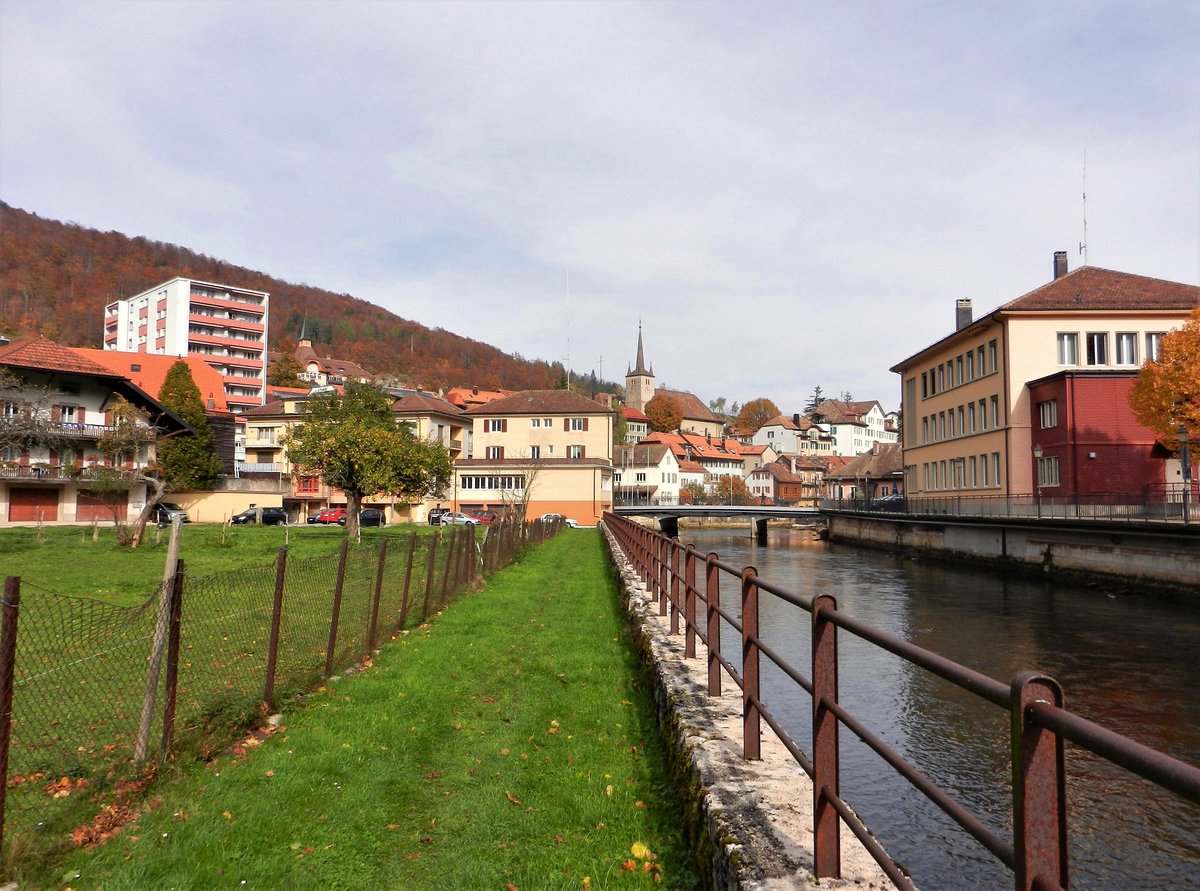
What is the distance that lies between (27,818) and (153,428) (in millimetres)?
39525

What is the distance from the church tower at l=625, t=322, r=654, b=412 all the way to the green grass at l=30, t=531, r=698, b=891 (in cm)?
16479

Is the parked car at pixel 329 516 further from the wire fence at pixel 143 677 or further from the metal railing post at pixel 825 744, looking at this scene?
the metal railing post at pixel 825 744

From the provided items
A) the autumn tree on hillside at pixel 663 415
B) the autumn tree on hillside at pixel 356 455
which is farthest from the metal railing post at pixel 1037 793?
the autumn tree on hillside at pixel 663 415

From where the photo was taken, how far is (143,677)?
6176mm

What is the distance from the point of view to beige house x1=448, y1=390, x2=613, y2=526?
7200cm

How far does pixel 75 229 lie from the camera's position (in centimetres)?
14250

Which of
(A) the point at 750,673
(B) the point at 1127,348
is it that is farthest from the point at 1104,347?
(A) the point at 750,673

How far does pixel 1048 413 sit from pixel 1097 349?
427cm

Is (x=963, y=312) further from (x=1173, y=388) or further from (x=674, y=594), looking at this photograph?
(x=674, y=594)

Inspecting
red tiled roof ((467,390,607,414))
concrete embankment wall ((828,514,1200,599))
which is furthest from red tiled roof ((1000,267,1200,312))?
red tiled roof ((467,390,607,414))

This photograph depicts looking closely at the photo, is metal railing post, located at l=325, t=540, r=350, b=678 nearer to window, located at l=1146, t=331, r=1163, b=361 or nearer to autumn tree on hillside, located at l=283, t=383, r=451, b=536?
autumn tree on hillside, located at l=283, t=383, r=451, b=536

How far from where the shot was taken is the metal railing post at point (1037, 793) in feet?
5.91

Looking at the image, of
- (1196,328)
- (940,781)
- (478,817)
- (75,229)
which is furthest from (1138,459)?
(75,229)

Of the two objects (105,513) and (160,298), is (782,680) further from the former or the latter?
(160,298)
